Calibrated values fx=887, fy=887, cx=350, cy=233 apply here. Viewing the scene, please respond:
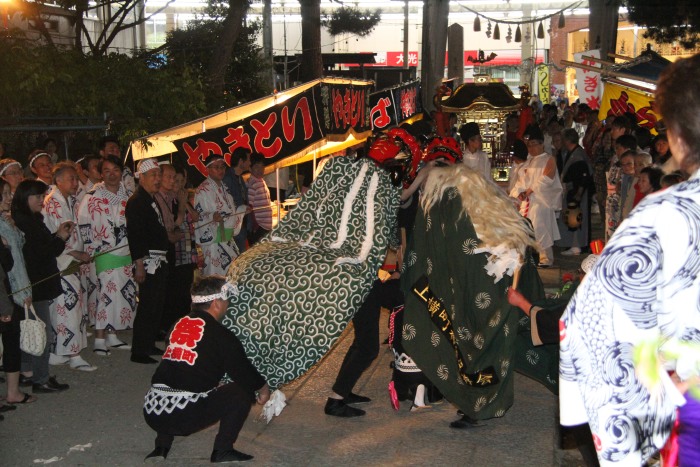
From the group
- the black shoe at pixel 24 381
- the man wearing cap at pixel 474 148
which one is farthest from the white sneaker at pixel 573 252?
the black shoe at pixel 24 381

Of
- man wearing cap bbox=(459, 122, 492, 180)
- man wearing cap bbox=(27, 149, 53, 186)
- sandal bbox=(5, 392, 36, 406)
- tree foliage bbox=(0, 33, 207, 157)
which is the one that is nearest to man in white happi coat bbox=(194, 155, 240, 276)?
man wearing cap bbox=(27, 149, 53, 186)

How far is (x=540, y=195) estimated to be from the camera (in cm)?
1167

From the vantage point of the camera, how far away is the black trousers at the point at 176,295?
8.30 metres

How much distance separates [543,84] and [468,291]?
34.5m

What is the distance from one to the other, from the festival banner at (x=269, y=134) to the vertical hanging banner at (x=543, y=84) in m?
29.2

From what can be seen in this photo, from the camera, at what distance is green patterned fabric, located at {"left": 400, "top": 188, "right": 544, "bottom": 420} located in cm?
545

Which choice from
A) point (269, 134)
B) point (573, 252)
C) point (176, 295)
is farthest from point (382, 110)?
point (176, 295)

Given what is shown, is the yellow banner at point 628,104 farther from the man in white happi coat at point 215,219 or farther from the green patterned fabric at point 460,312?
the green patterned fabric at point 460,312

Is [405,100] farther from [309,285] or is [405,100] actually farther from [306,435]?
[306,435]

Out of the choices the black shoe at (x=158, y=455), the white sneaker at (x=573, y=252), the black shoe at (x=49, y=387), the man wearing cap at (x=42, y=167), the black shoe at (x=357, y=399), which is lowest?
the white sneaker at (x=573, y=252)

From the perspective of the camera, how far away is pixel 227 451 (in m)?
5.15

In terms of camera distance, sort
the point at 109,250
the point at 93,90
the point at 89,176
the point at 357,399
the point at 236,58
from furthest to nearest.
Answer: the point at 236,58
the point at 93,90
the point at 89,176
the point at 109,250
the point at 357,399

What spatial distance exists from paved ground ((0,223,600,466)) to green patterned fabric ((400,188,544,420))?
1.08 ft

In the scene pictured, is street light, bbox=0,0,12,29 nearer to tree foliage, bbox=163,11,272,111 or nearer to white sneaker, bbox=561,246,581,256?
tree foliage, bbox=163,11,272,111
